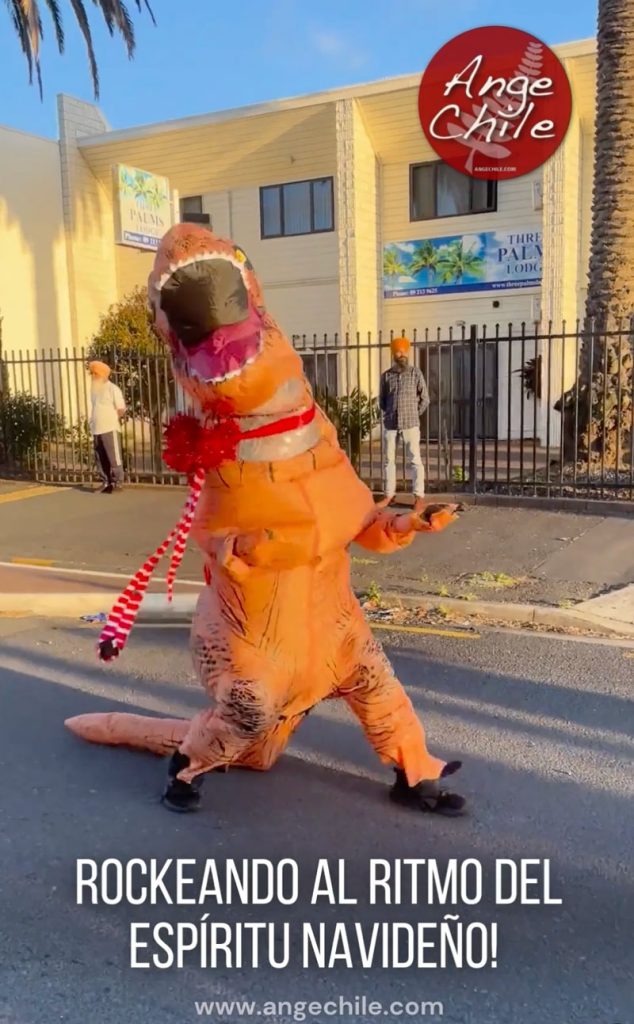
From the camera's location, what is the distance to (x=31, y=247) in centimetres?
1845

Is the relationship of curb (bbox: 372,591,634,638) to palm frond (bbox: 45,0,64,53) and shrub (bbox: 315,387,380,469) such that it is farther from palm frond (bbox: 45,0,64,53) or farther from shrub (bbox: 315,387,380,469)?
palm frond (bbox: 45,0,64,53)

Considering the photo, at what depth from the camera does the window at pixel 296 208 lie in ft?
57.9

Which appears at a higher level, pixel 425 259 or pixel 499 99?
pixel 499 99

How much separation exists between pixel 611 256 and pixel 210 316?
8.57m

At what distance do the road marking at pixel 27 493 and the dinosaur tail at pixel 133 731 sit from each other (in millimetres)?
7929

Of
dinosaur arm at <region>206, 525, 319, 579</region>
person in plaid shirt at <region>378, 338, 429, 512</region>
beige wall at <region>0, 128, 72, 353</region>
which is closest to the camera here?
dinosaur arm at <region>206, 525, 319, 579</region>

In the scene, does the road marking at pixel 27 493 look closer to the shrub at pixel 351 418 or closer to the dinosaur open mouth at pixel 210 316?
the shrub at pixel 351 418

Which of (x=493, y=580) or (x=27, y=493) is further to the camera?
(x=27, y=493)

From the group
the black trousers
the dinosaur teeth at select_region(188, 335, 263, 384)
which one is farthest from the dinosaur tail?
the black trousers

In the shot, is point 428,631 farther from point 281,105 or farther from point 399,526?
point 281,105

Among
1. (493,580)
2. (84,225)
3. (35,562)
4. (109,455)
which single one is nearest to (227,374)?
(493,580)

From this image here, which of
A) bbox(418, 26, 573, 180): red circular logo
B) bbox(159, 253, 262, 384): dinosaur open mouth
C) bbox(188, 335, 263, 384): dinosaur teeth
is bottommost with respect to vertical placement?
bbox(188, 335, 263, 384): dinosaur teeth

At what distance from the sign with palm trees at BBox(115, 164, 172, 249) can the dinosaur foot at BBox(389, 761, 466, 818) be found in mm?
14309

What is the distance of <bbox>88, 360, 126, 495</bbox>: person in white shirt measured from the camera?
10750 millimetres
